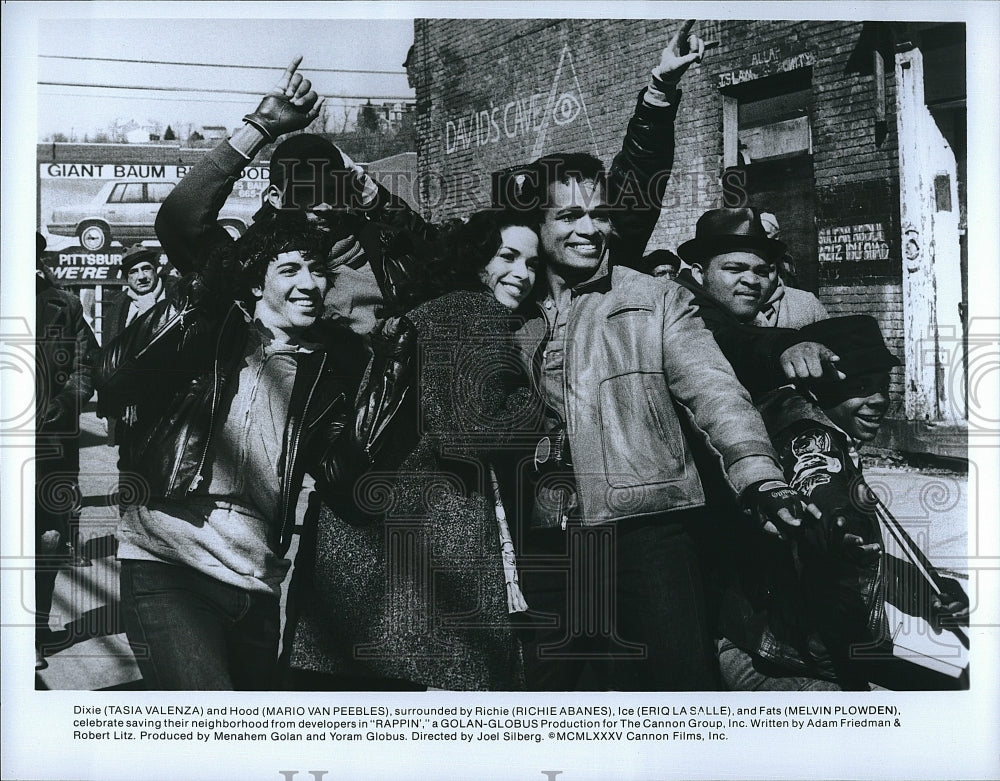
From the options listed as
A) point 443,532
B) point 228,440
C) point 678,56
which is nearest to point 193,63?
point 228,440

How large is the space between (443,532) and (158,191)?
220 cm

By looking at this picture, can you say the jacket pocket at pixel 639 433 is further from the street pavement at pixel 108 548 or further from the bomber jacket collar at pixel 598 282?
the street pavement at pixel 108 548

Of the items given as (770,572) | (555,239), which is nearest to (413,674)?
(770,572)

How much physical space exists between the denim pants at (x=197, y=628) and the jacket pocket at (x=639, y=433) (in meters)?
1.80

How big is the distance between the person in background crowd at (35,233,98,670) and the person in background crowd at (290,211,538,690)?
3.92ft

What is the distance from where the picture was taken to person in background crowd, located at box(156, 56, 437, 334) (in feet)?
14.3

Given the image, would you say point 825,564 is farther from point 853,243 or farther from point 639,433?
point 853,243

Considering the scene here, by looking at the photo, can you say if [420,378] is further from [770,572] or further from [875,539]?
[875,539]

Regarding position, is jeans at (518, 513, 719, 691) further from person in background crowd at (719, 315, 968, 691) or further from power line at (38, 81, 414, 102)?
power line at (38, 81, 414, 102)

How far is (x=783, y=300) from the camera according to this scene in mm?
4375

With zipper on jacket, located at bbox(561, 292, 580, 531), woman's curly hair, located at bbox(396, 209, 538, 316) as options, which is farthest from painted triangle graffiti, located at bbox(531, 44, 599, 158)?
zipper on jacket, located at bbox(561, 292, 580, 531)

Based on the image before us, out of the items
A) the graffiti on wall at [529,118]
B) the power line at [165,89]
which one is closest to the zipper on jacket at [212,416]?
the power line at [165,89]

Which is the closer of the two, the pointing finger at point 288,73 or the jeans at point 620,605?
the jeans at point 620,605

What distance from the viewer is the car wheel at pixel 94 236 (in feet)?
14.4
